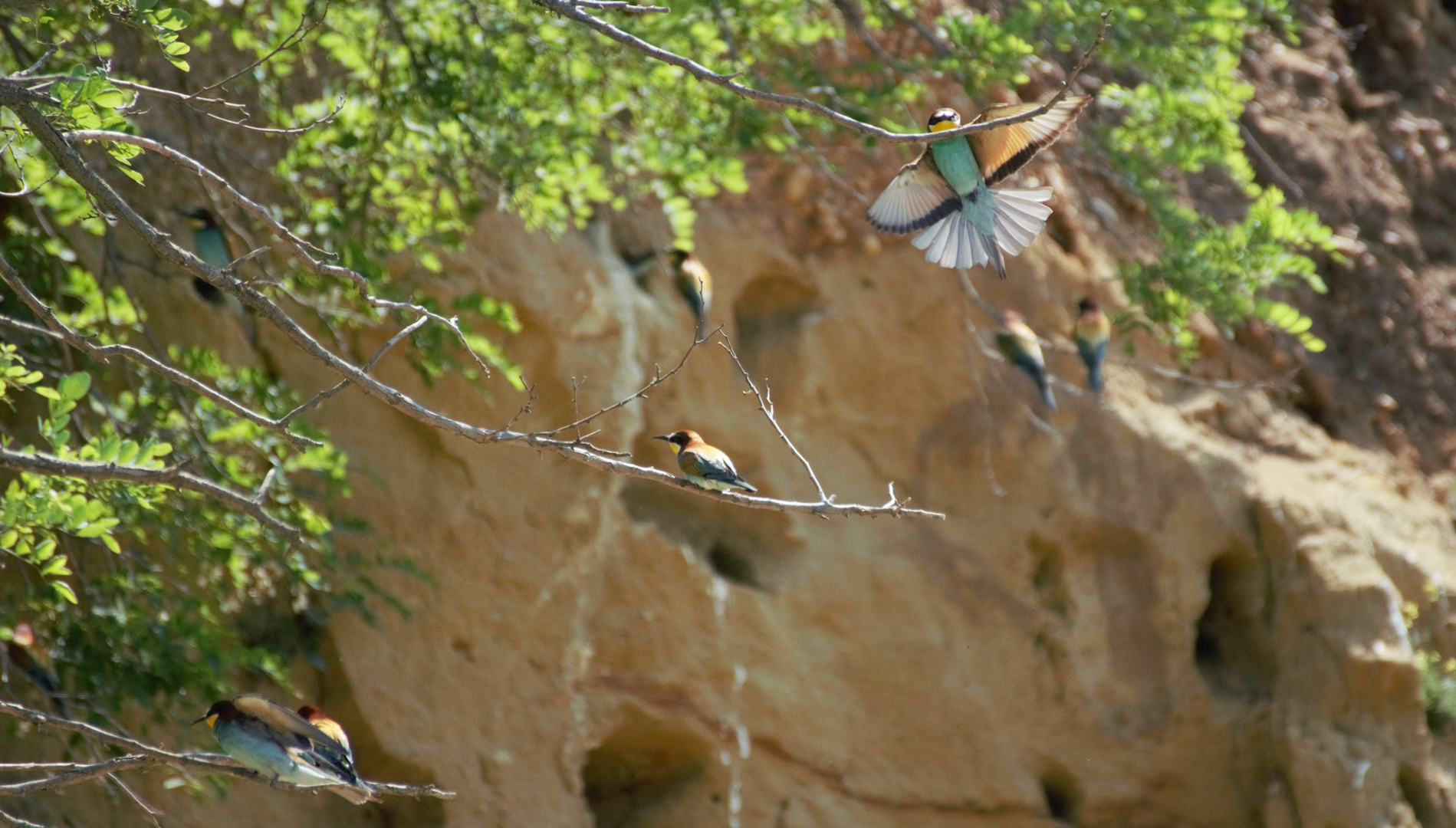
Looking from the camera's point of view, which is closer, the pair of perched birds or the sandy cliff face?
the sandy cliff face

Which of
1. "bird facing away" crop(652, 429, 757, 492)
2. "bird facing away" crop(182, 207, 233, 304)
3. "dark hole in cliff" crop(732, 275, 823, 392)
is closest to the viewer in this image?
"bird facing away" crop(652, 429, 757, 492)

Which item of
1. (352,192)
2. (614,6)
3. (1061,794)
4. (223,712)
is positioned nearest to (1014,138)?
(614,6)

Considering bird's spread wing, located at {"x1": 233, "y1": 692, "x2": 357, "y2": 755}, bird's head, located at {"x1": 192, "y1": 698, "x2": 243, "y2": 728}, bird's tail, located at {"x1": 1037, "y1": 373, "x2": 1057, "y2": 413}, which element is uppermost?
bird's spread wing, located at {"x1": 233, "y1": 692, "x2": 357, "y2": 755}

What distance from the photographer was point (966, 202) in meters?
3.10

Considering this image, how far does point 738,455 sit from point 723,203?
0.96 m

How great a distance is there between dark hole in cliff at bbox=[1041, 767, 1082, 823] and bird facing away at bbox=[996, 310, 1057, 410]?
1.48m

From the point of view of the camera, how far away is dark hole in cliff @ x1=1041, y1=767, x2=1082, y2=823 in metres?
5.34

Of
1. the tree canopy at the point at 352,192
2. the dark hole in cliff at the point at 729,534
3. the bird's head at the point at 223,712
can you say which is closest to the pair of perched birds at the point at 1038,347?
the tree canopy at the point at 352,192

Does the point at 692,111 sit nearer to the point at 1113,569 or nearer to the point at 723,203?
the point at 723,203

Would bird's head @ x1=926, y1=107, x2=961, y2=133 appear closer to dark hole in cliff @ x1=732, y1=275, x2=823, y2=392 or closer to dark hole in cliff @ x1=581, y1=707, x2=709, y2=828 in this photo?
dark hole in cliff @ x1=732, y1=275, x2=823, y2=392

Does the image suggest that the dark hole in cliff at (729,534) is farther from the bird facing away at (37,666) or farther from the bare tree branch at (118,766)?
the bare tree branch at (118,766)

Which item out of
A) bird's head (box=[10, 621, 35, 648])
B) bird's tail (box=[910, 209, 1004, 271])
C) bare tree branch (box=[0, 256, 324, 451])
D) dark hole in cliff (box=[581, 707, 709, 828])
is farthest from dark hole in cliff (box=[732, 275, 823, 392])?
bare tree branch (box=[0, 256, 324, 451])

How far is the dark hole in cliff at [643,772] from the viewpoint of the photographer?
494 cm

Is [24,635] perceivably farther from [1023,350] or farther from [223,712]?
[1023,350]
